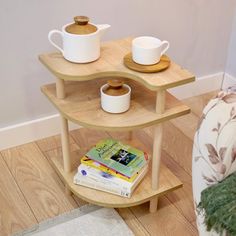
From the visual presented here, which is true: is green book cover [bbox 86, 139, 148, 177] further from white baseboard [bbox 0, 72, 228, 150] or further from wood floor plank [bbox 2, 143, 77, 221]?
white baseboard [bbox 0, 72, 228, 150]

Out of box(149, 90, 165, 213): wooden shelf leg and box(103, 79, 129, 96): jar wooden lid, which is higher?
box(103, 79, 129, 96): jar wooden lid

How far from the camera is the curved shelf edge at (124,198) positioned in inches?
55.7

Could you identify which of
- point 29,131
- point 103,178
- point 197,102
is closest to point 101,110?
point 103,178

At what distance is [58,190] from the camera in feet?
5.31

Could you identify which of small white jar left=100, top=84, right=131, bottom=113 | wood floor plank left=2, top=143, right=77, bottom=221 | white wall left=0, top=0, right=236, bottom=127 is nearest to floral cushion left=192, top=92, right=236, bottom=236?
small white jar left=100, top=84, right=131, bottom=113

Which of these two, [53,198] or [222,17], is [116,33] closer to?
[222,17]

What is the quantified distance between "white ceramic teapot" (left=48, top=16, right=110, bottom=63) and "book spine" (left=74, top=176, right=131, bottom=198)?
0.44m

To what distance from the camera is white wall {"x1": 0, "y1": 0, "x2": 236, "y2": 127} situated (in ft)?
5.33

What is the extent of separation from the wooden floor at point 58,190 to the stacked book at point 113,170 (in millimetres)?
147

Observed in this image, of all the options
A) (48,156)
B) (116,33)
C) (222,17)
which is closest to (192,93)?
(222,17)

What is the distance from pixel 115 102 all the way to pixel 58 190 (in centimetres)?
54

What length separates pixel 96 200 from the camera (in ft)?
4.65

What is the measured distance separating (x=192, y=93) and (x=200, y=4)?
51 centimetres

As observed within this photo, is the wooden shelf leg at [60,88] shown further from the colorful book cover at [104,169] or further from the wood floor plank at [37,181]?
the wood floor plank at [37,181]
